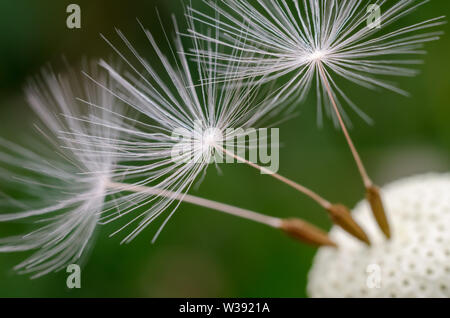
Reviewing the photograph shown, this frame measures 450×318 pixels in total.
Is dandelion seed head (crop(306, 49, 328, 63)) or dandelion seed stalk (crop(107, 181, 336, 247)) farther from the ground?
dandelion seed head (crop(306, 49, 328, 63))

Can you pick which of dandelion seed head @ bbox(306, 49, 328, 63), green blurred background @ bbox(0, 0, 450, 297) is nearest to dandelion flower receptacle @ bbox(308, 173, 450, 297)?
dandelion seed head @ bbox(306, 49, 328, 63)

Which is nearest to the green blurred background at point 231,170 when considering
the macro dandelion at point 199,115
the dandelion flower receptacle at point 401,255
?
the dandelion flower receptacle at point 401,255

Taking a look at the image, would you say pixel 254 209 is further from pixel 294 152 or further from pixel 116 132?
pixel 116 132

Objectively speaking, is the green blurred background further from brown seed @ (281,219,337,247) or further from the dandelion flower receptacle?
brown seed @ (281,219,337,247)

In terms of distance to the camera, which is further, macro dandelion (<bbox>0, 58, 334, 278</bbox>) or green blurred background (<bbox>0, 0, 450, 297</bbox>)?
green blurred background (<bbox>0, 0, 450, 297</bbox>)

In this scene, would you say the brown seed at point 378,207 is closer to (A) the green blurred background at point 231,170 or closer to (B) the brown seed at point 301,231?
(B) the brown seed at point 301,231
